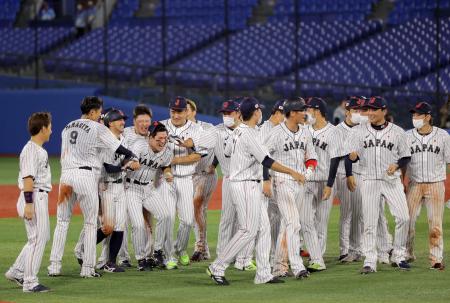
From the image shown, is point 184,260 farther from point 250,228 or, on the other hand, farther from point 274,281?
point 250,228

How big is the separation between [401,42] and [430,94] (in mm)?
4186

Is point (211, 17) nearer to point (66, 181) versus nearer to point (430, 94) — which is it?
point (430, 94)

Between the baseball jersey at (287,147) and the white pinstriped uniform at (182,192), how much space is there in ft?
4.60

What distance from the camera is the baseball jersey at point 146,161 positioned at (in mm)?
11797

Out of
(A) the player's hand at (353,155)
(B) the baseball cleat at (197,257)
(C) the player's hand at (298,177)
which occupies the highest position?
(A) the player's hand at (353,155)

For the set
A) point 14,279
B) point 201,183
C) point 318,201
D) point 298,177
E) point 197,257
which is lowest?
point 197,257

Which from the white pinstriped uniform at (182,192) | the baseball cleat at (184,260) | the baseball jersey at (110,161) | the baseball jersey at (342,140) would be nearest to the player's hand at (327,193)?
the baseball jersey at (342,140)

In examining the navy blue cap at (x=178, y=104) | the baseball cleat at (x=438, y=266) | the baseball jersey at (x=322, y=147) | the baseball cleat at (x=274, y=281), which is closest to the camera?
the baseball cleat at (x=274, y=281)

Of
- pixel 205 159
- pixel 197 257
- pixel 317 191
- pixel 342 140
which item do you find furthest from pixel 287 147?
pixel 197 257

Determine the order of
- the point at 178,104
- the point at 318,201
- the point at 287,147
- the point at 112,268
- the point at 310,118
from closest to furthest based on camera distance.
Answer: the point at 287,147, the point at 112,268, the point at 318,201, the point at 310,118, the point at 178,104

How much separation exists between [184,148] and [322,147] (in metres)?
1.58

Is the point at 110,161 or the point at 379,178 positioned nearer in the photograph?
the point at 379,178

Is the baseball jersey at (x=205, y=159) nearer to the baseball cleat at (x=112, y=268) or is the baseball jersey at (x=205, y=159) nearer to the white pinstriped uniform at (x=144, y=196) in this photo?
the white pinstriped uniform at (x=144, y=196)

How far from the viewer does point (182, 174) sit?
40.4 ft
